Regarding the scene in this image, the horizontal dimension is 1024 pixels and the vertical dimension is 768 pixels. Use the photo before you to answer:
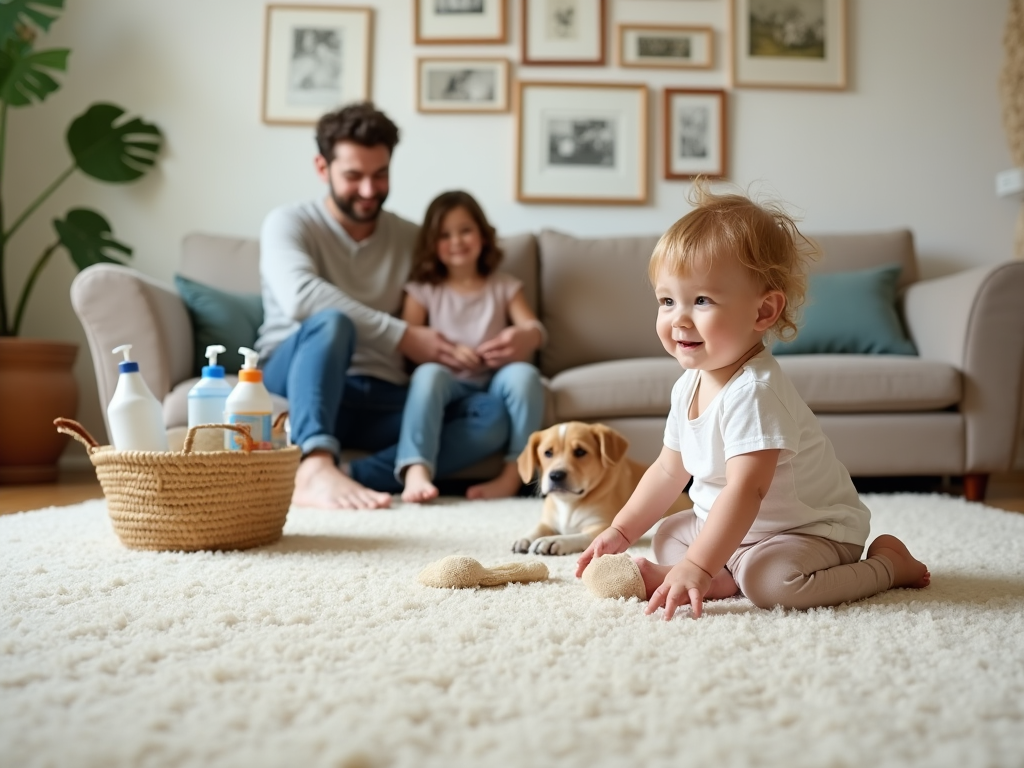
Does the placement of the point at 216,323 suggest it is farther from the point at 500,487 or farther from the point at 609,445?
the point at 609,445

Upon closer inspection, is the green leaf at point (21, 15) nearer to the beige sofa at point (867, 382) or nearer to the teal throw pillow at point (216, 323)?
the teal throw pillow at point (216, 323)

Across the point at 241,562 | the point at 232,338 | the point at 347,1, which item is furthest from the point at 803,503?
the point at 347,1

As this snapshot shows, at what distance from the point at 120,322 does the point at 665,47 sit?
2521 millimetres

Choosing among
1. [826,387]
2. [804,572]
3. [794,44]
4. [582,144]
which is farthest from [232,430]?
[794,44]

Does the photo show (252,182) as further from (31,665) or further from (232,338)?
(31,665)

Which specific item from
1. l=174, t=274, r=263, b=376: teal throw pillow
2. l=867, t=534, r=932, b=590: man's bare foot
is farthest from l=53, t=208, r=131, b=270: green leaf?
l=867, t=534, r=932, b=590: man's bare foot

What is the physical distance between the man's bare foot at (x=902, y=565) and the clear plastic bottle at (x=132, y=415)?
4.22 ft

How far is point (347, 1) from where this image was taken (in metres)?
3.64

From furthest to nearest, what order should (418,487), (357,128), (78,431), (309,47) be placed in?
(309,47) < (357,128) < (418,487) < (78,431)

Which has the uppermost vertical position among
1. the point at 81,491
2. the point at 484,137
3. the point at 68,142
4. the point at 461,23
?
the point at 461,23

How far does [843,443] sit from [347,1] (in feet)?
8.95

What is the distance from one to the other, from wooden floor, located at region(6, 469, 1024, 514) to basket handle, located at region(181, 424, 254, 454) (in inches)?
39.6

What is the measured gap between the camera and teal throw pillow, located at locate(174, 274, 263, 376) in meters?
2.76

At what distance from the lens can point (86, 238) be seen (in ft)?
10.8
